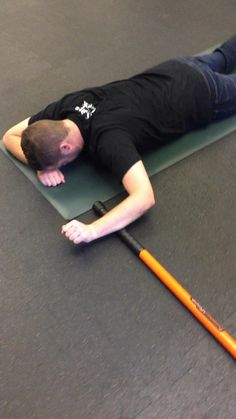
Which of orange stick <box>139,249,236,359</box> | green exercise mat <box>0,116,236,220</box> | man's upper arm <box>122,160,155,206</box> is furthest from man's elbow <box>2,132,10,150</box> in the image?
orange stick <box>139,249,236,359</box>

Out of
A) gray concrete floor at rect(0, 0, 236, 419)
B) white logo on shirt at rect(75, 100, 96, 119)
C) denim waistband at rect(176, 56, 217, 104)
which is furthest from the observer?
denim waistband at rect(176, 56, 217, 104)

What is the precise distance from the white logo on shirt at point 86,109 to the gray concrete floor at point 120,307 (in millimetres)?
376

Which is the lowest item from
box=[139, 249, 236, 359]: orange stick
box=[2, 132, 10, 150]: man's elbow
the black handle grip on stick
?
box=[139, 249, 236, 359]: orange stick

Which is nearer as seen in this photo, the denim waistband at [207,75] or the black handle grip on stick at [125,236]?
the black handle grip on stick at [125,236]

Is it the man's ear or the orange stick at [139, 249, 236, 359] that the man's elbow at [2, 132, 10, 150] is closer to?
the man's ear

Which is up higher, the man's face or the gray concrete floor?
the man's face

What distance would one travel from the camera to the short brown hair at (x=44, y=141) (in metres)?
1.39

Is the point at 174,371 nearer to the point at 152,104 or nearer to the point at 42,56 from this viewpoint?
the point at 152,104

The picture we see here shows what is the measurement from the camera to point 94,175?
162 centimetres

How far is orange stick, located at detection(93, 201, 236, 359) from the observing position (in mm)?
1165

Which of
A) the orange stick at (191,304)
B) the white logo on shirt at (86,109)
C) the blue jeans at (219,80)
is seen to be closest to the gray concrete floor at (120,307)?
the orange stick at (191,304)

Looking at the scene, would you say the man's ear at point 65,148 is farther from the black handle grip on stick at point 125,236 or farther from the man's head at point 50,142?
the black handle grip on stick at point 125,236

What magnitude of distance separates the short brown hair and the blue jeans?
2.26 ft

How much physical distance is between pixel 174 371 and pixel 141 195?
58 centimetres
